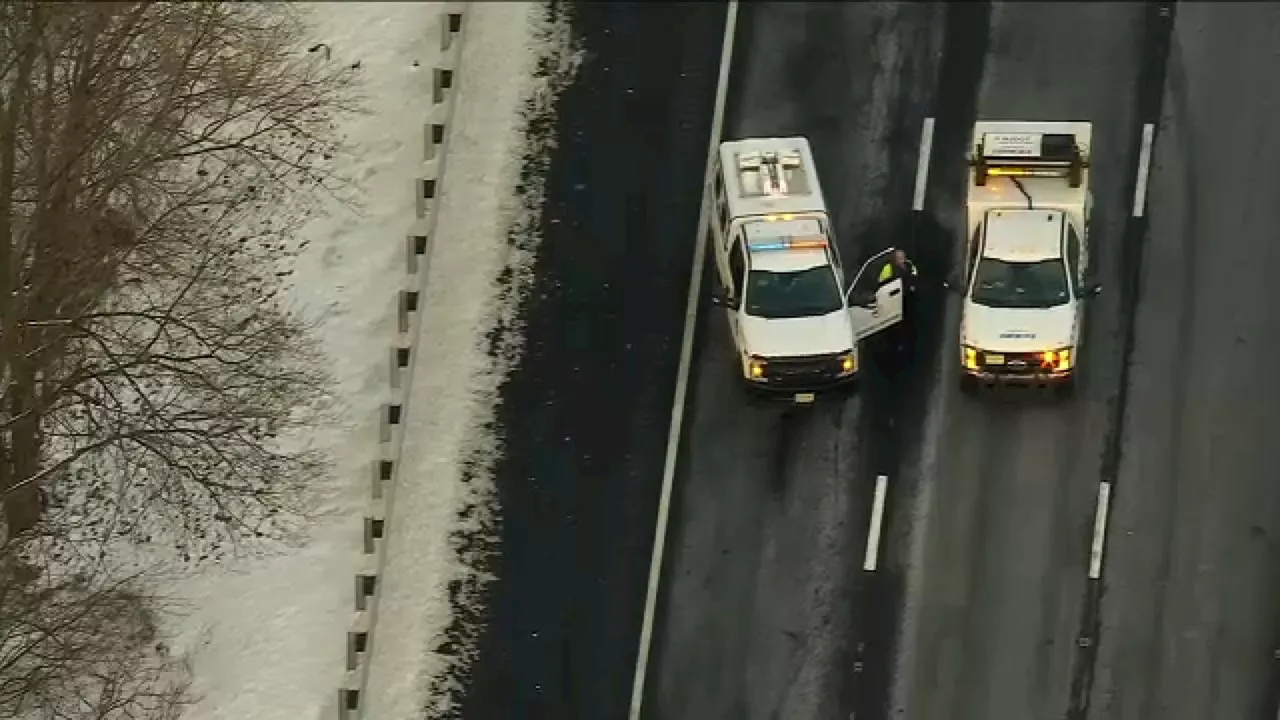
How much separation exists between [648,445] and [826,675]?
4.63 metres

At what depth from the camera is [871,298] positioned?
1321 inches

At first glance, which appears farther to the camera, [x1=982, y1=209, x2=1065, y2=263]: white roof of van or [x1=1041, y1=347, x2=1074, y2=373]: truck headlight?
[x1=982, y1=209, x2=1065, y2=263]: white roof of van

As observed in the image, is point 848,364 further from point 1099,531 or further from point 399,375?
point 399,375

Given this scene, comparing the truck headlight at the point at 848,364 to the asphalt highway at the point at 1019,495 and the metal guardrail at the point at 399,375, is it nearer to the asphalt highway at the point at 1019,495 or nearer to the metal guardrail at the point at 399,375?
the asphalt highway at the point at 1019,495

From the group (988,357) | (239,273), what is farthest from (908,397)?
(239,273)

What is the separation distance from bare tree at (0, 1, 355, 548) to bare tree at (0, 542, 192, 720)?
1282 mm

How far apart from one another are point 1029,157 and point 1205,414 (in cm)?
482

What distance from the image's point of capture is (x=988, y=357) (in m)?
32.8

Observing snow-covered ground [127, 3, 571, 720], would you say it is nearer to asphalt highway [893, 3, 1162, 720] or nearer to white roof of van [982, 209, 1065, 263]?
asphalt highway [893, 3, 1162, 720]

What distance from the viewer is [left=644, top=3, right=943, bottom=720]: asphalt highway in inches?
1283

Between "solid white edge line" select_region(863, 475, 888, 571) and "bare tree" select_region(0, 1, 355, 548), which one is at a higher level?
"bare tree" select_region(0, 1, 355, 548)

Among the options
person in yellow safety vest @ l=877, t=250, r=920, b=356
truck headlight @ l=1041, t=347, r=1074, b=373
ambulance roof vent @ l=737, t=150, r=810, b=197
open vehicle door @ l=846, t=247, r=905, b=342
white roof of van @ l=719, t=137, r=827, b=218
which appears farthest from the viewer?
ambulance roof vent @ l=737, t=150, r=810, b=197

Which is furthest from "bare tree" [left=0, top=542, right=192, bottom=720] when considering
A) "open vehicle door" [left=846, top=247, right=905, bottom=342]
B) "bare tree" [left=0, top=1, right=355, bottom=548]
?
"open vehicle door" [left=846, top=247, right=905, bottom=342]

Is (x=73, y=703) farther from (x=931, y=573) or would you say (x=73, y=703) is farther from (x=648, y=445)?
(x=931, y=573)
